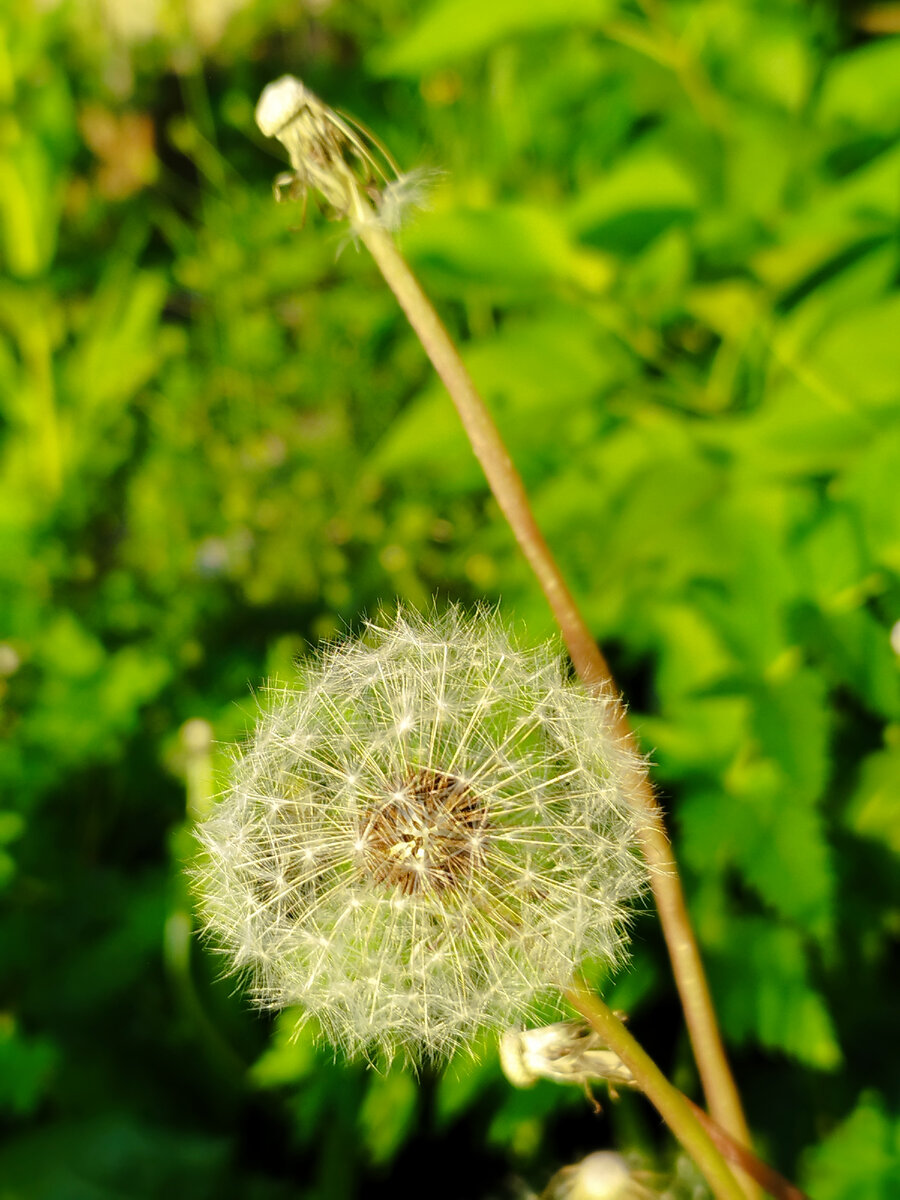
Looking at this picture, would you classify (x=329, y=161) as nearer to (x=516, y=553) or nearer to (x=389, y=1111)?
(x=389, y=1111)

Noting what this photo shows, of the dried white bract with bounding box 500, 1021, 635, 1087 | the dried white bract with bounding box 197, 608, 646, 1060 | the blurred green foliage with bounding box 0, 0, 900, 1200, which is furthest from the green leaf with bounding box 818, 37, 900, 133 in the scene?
the dried white bract with bounding box 500, 1021, 635, 1087

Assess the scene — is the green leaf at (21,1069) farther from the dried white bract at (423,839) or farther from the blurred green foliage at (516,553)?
the dried white bract at (423,839)

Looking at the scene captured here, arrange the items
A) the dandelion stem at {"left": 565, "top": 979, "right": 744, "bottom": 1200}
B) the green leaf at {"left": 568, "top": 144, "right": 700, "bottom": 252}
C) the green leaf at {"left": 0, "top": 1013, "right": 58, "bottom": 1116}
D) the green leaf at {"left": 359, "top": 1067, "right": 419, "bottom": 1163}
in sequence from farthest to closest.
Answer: the green leaf at {"left": 568, "top": 144, "right": 700, "bottom": 252} → the green leaf at {"left": 0, "top": 1013, "right": 58, "bottom": 1116} → the green leaf at {"left": 359, "top": 1067, "right": 419, "bottom": 1163} → the dandelion stem at {"left": 565, "top": 979, "right": 744, "bottom": 1200}

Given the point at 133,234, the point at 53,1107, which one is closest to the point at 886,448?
the point at 53,1107

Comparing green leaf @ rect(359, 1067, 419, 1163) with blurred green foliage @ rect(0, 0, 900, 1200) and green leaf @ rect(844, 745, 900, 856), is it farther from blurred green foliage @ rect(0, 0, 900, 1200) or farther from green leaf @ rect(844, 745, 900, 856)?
green leaf @ rect(844, 745, 900, 856)

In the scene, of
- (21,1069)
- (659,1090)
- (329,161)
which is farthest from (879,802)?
(21,1069)
